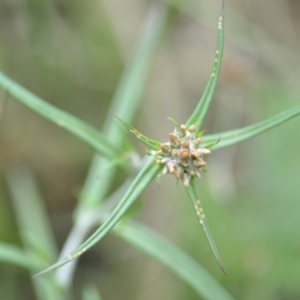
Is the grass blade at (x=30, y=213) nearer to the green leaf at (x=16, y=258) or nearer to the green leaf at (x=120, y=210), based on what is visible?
the green leaf at (x=16, y=258)

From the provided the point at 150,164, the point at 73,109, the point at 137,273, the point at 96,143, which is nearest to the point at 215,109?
the point at 73,109

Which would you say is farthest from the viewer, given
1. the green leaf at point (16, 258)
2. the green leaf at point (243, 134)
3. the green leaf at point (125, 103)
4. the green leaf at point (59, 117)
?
the green leaf at point (125, 103)

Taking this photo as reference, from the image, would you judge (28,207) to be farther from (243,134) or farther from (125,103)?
(243,134)

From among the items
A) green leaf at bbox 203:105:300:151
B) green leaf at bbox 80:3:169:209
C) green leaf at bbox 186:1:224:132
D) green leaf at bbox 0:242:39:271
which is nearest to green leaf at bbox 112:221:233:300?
green leaf at bbox 80:3:169:209

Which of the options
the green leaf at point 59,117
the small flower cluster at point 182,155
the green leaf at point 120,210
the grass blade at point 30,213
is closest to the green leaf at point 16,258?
the grass blade at point 30,213

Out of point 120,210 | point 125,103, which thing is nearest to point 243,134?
point 120,210

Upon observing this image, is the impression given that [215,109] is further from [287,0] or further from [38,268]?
[38,268]

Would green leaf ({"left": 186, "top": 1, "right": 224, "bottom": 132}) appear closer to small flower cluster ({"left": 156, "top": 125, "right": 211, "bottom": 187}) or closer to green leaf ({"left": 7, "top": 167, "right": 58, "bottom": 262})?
small flower cluster ({"left": 156, "top": 125, "right": 211, "bottom": 187})
